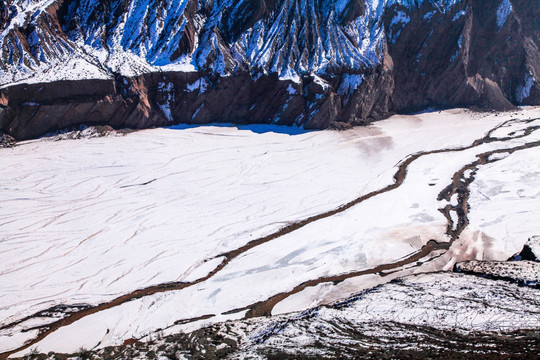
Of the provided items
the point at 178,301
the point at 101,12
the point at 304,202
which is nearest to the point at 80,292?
the point at 178,301

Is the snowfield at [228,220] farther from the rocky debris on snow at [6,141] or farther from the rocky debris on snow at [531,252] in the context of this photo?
the rocky debris on snow at [531,252]

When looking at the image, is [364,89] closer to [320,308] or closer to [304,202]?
[304,202]

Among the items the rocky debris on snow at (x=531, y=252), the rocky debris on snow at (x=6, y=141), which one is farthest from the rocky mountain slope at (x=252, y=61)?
the rocky debris on snow at (x=531, y=252)

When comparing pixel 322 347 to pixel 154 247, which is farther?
pixel 154 247

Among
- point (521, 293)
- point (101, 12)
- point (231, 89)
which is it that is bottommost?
point (521, 293)

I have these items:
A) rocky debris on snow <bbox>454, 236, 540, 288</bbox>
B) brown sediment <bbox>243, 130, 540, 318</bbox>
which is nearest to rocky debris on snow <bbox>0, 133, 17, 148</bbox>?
brown sediment <bbox>243, 130, 540, 318</bbox>

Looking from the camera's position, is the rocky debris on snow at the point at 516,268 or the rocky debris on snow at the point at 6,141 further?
the rocky debris on snow at the point at 6,141

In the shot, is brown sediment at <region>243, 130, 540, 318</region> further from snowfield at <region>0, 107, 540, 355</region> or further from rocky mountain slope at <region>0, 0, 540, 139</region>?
rocky mountain slope at <region>0, 0, 540, 139</region>
